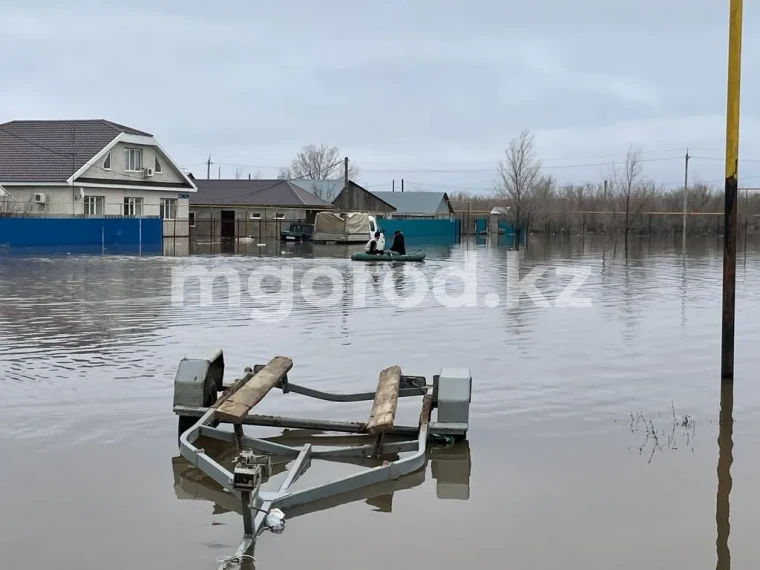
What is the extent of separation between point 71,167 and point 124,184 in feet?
11.1

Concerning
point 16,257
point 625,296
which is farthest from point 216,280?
point 16,257

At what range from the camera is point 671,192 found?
112188 millimetres

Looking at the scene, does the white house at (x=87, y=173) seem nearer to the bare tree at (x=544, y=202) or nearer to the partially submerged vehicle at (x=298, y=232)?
the partially submerged vehicle at (x=298, y=232)

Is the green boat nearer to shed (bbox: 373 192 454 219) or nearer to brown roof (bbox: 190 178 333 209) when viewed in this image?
brown roof (bbox: 190 178 333 209)

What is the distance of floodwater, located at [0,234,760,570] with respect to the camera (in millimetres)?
5773

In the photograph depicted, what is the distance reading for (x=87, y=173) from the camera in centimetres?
5184

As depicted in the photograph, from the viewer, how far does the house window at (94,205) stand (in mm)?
52375

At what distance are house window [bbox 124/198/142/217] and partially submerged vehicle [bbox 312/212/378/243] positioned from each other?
10.0 metres

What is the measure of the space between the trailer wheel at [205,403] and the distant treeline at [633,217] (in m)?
71.1

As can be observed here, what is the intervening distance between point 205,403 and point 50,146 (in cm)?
4953

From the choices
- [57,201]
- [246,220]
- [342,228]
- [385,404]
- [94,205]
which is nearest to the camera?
[385,404]

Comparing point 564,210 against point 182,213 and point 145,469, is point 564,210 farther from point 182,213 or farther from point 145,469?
point 145,469

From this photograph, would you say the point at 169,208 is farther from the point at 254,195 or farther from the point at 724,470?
the point at 724,470

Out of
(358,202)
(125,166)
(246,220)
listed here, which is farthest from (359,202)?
(125,166)
